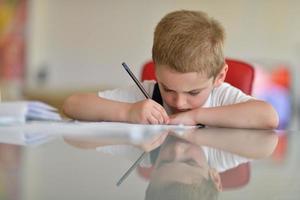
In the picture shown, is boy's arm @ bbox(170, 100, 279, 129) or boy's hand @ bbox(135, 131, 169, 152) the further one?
boy's arm @ bbox(170, 100, 279, 129)

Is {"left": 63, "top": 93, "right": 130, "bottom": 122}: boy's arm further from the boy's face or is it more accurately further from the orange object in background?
the orange object in background

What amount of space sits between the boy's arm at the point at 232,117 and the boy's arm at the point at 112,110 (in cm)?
4

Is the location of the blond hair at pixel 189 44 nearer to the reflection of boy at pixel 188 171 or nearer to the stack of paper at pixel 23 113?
the stack of paper at pixel 23 113

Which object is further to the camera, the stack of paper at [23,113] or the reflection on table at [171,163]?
the stack of paper at [23,113]

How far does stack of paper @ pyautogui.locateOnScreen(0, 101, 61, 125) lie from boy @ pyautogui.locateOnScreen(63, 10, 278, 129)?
0.18m

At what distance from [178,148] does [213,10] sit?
11.2 feet

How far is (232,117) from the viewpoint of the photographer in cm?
118

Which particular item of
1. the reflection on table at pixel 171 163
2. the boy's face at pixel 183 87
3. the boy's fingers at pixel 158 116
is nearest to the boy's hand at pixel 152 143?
the reflection on table at pixel 171 163

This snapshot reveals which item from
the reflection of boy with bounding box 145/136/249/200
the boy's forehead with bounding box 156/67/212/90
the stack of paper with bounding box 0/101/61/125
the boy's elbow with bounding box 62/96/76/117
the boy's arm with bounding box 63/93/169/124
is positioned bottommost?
the boy's elbow with bounding box 62/96/76/117

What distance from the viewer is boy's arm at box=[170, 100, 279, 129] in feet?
3.84

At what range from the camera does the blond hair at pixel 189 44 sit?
1.23 meters

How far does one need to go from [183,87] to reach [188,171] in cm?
75

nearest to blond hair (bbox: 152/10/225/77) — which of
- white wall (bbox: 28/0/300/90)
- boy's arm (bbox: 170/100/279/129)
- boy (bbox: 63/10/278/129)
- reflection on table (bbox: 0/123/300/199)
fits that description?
boy (bbox: 63/10/278/129)

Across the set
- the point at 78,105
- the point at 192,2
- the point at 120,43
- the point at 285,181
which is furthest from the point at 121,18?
the point at 285,181
